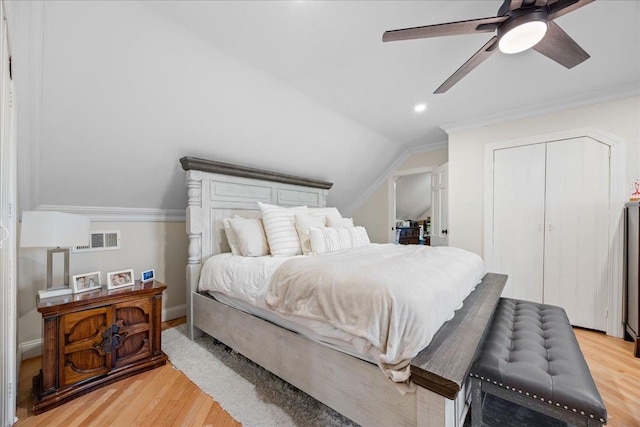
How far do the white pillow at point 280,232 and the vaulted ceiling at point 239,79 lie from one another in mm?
867

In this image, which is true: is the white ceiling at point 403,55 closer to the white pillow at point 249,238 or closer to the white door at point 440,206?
the white door at point 440,206

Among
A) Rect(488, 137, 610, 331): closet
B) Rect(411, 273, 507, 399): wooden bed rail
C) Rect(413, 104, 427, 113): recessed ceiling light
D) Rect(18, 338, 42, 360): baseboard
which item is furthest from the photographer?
Rect(413, 104, 427, 113): recessed ceiling light

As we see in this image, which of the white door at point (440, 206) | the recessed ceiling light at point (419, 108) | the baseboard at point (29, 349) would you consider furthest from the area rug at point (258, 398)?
the recessed ceiling light at point (419, 108)

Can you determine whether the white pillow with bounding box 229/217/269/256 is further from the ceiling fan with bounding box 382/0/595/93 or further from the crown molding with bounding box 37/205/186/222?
the ceiling fan with bounding box 382/0/595/93

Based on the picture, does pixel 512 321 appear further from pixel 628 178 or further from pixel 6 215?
pixel 6 215

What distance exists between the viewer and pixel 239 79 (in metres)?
2.10

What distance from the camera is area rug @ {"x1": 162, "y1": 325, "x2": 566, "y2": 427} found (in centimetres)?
137

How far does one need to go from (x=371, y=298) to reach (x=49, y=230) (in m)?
1.93

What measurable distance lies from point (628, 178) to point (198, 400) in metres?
4.01

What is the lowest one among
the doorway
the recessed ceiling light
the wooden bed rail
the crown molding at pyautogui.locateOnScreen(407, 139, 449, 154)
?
the wooden bed rail

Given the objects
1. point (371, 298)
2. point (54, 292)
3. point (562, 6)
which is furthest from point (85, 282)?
point (562, 6)

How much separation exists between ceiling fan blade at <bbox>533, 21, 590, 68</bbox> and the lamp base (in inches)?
126

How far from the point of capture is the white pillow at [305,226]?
86.7 inches

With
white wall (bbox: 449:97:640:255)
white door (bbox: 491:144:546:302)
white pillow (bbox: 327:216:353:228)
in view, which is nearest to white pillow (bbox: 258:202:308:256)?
white pillow (bbox: 327:216:353:228)
